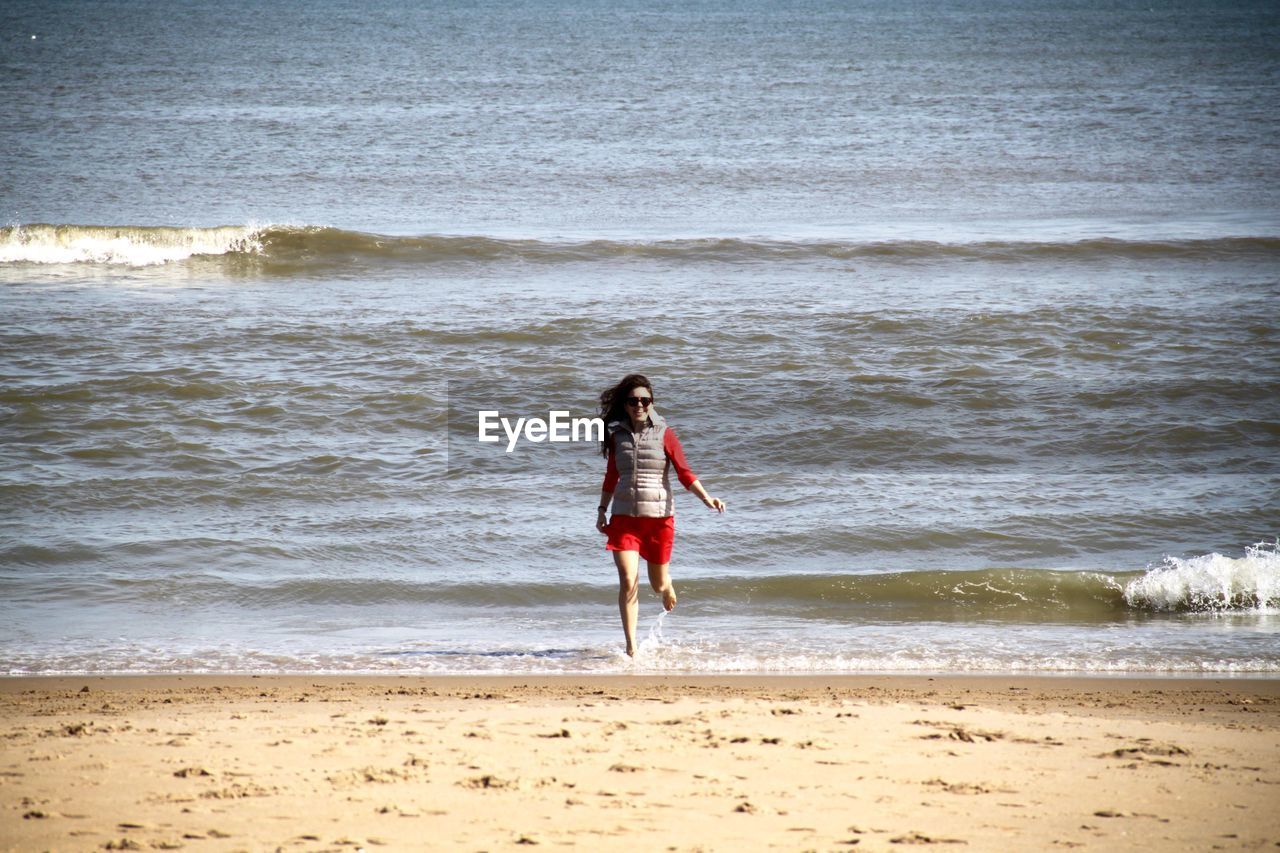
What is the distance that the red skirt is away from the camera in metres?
6.72

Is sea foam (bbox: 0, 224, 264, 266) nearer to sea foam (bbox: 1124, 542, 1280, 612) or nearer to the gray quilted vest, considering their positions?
the gray quilted vest

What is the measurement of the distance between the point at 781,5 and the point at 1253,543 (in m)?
115

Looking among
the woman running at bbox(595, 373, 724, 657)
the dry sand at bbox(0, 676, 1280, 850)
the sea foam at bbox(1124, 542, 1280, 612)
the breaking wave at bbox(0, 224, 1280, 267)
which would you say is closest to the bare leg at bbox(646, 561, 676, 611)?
the woman running at bbox(595, 373, 724, 657)

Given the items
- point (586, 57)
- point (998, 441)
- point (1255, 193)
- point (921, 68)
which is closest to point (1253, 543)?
point (998, 441)

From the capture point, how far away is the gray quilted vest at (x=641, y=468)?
22.0ft

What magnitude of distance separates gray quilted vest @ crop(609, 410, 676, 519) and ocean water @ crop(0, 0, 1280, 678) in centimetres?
85

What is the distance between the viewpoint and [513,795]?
4.25m

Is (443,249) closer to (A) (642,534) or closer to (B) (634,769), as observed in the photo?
(A) (642,534)

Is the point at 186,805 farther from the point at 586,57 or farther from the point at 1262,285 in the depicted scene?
the point at 586,57

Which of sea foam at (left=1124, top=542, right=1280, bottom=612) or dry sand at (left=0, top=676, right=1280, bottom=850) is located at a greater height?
sea foam at (left=1124, top=542, right=1280, bottom=612)

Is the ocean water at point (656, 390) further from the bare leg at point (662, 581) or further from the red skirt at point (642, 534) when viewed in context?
the red skirt at point (642, 534)

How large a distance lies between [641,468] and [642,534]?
0.37 meters

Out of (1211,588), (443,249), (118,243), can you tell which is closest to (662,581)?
(1211,588)

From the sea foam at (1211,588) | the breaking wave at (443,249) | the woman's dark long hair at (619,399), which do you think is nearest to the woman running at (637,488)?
the woman's dark long hair at (619,399)
